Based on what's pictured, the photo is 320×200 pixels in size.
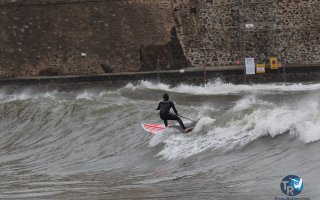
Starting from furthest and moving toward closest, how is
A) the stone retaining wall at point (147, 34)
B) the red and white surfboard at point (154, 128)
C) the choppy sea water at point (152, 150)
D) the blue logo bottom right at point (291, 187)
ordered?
the stone retaining wall at point (147, 34)
the red and white surfboard at point (154, 128)
the choppy sea water at point (152, 150)
the blue logo bottom right at point (291, 187)

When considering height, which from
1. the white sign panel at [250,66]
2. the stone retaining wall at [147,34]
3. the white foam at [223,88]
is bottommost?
the white foam at [223,88]

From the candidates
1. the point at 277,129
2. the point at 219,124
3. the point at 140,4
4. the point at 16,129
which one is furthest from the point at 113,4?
the point at 277,129

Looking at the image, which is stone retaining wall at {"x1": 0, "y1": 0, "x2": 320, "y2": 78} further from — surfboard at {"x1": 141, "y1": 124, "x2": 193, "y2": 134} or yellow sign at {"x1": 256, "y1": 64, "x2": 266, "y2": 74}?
surfboard at {"x1": 141, "y1": 124, "x2": 193, "y2": 134}

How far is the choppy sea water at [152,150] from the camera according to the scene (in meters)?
11.2

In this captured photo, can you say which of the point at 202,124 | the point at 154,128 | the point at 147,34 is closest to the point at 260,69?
the point at 147,34

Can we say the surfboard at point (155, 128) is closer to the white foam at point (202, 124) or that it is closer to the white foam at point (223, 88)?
the white foam at point (202, 124)

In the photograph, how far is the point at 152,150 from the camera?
15.6m

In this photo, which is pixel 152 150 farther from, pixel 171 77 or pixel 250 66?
pixel 250 66

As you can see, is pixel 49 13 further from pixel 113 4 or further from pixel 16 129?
pixel 16 129

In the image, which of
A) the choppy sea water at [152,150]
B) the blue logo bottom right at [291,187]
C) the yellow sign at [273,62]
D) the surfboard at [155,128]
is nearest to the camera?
the blue logo bottom right at [291,187]

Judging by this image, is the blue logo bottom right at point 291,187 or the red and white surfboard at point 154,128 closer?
the blue logo bottom right at point 291,187

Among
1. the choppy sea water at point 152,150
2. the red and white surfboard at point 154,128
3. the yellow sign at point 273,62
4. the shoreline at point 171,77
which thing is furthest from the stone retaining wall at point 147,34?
the red and white surfboard at point 154,128

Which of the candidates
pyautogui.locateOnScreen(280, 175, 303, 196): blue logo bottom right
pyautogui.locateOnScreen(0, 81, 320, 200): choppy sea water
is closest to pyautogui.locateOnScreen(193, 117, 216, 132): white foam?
pyautogui.locateOnScreen(0, 81, 320, 200): choppy sea water

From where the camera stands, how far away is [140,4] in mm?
29984
